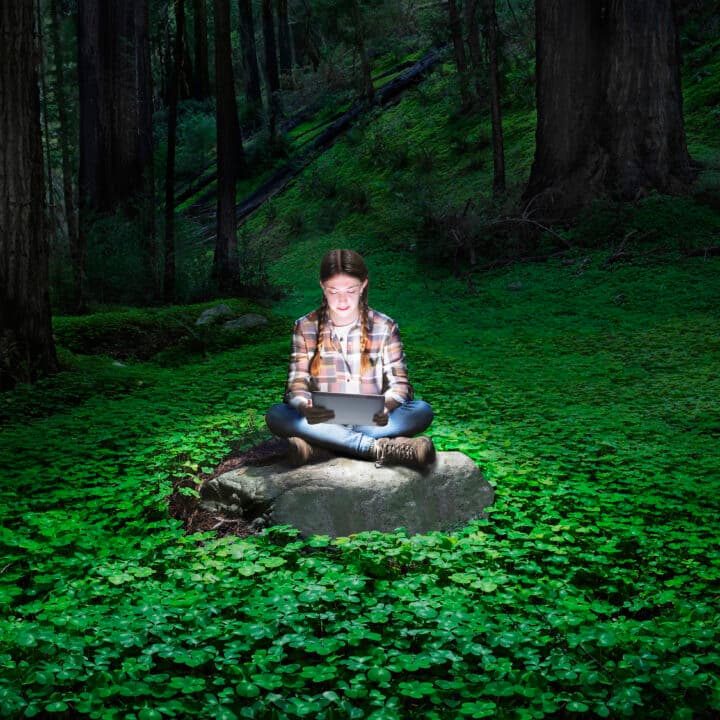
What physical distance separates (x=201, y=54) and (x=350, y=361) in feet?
95.0

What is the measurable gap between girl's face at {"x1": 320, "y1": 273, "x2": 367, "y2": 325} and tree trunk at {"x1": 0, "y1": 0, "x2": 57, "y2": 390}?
13.7ft

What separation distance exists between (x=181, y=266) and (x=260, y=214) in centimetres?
1006

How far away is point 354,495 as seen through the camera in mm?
4711

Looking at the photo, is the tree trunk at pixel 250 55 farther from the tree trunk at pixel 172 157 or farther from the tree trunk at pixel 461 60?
the tree trunk at pixel 172 157

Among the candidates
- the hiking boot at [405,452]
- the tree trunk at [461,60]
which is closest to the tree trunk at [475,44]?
the tree trunk at [461,60]

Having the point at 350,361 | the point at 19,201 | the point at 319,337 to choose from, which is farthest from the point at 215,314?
the point at 350,361

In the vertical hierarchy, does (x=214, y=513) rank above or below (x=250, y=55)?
below

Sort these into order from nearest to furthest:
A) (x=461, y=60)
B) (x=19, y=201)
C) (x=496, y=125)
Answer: (x=19, y=201)
(x=496, y=125)
(x=461, y=60)

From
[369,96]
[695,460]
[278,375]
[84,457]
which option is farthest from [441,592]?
[369,96]

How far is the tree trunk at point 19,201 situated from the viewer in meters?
7.58

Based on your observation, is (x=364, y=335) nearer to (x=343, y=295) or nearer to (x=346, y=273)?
(x=343, y=295)

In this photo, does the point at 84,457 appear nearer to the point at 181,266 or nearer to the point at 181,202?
the point at 181,266

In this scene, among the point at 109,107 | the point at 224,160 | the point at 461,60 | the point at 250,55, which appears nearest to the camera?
the point at 224,160

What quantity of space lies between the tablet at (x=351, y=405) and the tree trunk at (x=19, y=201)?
14.1 ft
